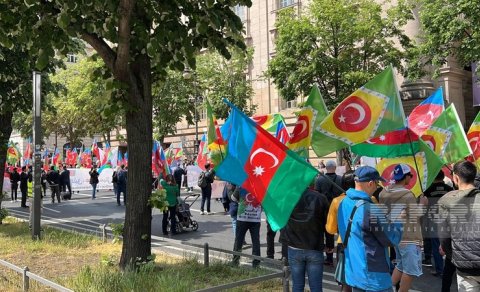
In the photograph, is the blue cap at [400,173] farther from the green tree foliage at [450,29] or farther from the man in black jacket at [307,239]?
the green tree foliage at [450,29]

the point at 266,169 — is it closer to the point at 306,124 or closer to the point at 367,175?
the point at 367,175

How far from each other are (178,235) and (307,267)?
7848 mm

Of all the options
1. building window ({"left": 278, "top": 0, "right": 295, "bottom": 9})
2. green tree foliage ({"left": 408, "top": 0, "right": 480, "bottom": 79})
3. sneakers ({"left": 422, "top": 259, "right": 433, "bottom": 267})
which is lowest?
sneakers ({"left": 422, "top": 259, "right": 433, "bottom": 267})

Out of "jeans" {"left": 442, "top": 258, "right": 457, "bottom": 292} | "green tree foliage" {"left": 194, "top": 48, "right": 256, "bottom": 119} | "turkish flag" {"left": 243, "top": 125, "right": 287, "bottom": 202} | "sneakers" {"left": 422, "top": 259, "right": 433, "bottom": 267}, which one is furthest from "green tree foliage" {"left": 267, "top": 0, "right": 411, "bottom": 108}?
"turkish flag" {"left": 243, "top": 125, "right": 287, "bottom": 202}

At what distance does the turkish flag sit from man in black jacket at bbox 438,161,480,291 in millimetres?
1654

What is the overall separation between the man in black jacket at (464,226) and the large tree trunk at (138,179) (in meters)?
4.13

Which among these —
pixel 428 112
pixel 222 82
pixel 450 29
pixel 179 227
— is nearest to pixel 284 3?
pixel 222 82

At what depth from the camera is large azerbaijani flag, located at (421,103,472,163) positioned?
835 cm

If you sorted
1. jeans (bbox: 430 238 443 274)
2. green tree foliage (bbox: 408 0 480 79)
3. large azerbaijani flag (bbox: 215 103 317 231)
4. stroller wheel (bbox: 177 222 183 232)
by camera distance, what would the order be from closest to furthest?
large azerbaijani flag (bbox: 215 103 317 231) < jeans (bbox: 430 238 443 274) < stroller wheel (bbox: 177 222 183 232) < green tree foliage (bbox: 408 0 480 79)

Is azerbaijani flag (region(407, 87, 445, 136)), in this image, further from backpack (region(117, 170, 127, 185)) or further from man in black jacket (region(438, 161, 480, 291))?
backpack (region(117, 170, 127, 185))

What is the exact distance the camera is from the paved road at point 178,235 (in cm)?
759

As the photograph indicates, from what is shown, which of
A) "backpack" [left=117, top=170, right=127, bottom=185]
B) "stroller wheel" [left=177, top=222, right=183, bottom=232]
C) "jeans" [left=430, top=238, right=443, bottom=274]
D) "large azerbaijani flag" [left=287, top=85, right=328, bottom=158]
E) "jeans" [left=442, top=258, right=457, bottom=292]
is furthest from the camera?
"backpack" [left=117, top=170, right=127, bottom=185]

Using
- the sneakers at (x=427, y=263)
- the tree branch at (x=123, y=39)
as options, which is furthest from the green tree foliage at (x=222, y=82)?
the tree branch at (x=123, y=39)

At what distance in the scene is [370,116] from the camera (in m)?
6.15
